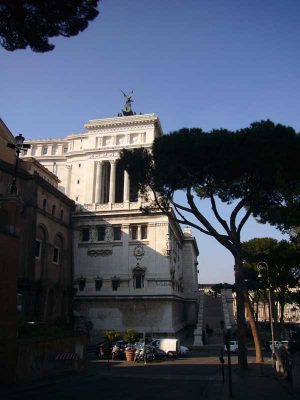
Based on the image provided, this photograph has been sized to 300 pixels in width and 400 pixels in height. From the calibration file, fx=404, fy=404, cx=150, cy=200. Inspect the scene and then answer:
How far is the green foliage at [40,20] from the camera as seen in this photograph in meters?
12.8

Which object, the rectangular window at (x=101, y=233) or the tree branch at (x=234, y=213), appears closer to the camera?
the tree branch at (x=234, y=213)

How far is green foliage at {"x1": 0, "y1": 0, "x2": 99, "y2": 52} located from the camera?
12828 millimetres

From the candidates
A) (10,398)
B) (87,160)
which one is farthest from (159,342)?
(87,160)

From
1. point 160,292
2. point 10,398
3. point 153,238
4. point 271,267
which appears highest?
point 153,238

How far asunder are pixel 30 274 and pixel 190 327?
3142cm

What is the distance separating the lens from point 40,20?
43.5 feet

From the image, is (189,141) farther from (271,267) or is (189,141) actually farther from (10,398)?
(271,267)

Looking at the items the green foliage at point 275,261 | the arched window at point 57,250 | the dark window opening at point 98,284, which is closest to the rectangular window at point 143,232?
the dark window opening at point 98,284

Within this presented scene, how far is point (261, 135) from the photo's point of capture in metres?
22.9

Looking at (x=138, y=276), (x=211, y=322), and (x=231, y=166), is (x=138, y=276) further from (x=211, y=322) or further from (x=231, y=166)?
(x=231, y=166)

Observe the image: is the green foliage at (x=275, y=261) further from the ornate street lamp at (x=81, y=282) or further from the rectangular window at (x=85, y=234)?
the ornate street lamp at (x=81, y=282)

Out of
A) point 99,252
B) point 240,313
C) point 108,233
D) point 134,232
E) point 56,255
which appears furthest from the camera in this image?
point 108,233

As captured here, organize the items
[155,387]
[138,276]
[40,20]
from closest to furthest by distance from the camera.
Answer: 1. [40,20]
2. [155,387]
3. [138,276]

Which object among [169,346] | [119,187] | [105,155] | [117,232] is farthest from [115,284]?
[105,155]
